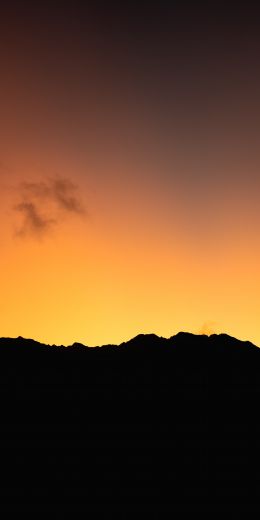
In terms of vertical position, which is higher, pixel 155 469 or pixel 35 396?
pixel 35 396

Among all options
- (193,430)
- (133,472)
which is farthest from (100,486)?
(193,430)

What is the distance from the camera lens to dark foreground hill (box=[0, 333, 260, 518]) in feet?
111

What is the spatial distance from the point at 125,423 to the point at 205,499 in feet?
28.2

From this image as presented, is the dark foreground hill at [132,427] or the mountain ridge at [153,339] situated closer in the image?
the dark foreground hill at [132,427]

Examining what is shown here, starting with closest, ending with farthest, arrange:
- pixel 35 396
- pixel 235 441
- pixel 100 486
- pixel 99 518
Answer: pixel 99 518, pixel 100 486, pixel 235 441, pixel 35 396

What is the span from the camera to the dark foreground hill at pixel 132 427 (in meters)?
33.7

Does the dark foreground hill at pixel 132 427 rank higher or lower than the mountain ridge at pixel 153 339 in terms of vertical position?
lower

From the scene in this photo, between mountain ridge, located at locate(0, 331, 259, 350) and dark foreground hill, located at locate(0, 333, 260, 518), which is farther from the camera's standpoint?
mountain ridge, located at locate(0, 331, 259, 350)

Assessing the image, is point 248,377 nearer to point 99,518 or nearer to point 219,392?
point 219,392

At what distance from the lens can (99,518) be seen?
31.7 metres

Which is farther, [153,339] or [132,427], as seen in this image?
[153,339]

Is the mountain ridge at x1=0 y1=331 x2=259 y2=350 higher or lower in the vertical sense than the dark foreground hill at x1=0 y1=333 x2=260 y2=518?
higher

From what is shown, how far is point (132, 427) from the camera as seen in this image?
3903 cm

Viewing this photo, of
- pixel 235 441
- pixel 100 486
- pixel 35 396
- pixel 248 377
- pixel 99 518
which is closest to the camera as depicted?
pixel 99 518
